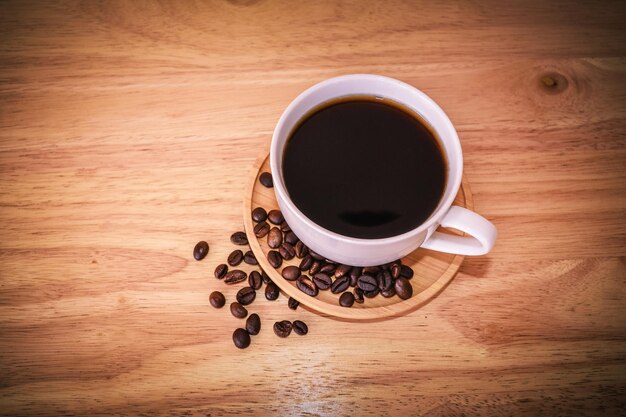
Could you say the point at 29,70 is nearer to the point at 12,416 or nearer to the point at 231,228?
the point at 231,228

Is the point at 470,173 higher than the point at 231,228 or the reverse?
higher

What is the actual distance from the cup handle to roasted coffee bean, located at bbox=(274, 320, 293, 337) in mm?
332

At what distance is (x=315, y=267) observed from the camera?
0.92 meters

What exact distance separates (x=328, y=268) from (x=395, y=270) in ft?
0.45

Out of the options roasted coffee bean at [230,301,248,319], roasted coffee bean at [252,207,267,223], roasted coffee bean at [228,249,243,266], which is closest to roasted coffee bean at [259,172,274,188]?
roasted coffee bean at [252,207,267,223]

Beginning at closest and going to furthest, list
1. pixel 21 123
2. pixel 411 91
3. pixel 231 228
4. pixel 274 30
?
1. pixel 411 91
2. pixel 231 228
3. pixel 21 123
4. pixel 274 30

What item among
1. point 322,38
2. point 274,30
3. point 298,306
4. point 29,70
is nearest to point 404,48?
point 322,38

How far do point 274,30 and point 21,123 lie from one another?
73 cm

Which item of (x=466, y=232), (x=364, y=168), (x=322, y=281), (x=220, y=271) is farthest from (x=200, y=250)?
(x=466, y=232)

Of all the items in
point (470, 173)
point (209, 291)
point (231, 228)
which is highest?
point (470, 173)

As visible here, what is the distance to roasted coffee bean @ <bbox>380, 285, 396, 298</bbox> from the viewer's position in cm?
89

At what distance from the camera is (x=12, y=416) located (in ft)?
2.98

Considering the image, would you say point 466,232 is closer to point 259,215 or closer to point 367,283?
point 367,283

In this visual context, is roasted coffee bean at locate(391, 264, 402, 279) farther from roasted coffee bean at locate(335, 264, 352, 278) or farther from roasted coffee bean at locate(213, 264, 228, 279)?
roasted coffee bean at locate(213, 264, 228, 279)
